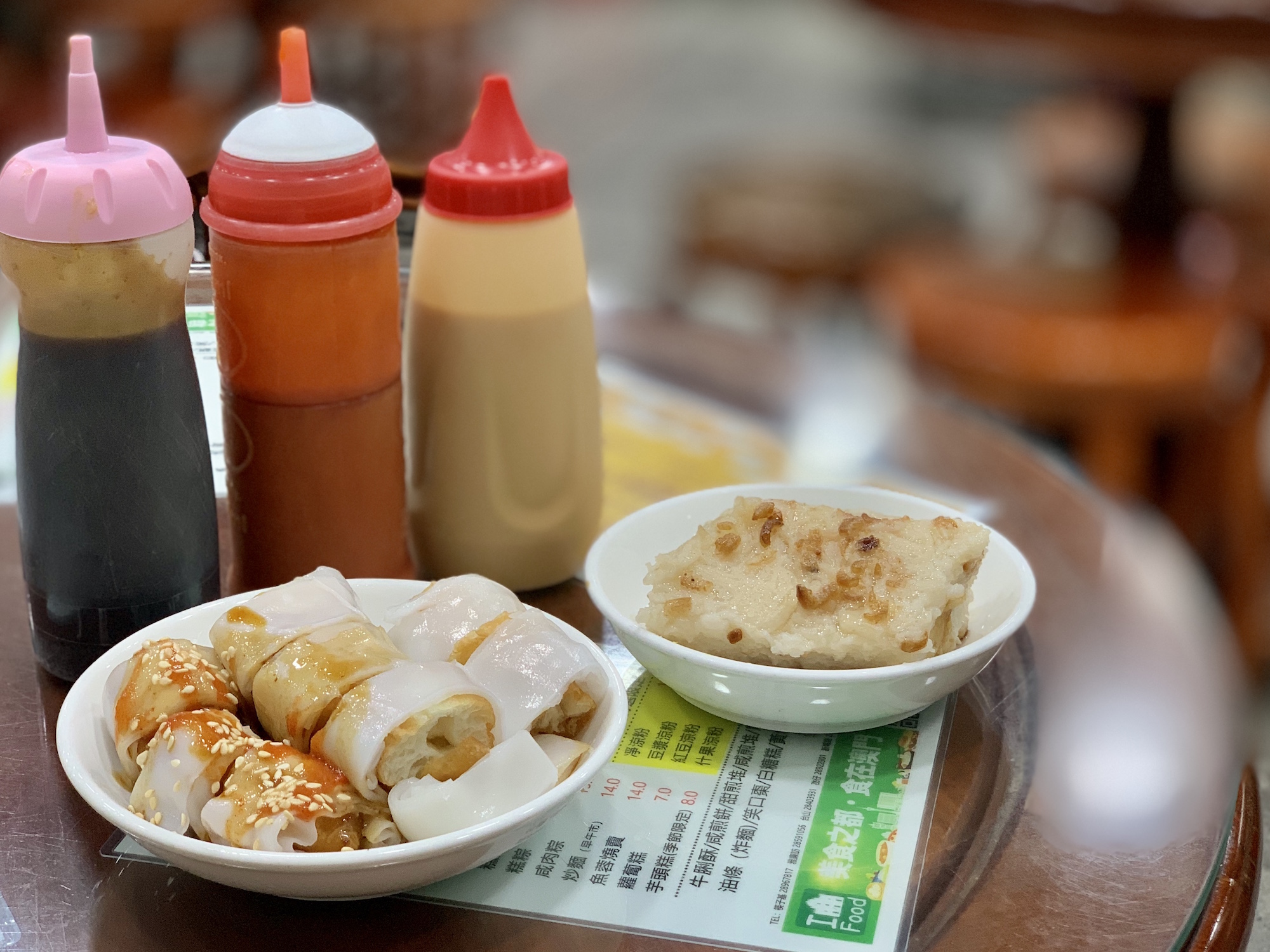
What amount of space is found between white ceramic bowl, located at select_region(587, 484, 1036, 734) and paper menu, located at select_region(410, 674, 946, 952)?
0.09 feet

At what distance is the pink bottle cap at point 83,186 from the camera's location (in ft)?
2.56

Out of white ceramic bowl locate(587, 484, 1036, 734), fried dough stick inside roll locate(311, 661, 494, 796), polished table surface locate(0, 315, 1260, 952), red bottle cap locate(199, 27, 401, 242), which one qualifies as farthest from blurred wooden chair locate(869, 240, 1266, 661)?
fried dough stick inside roll locate(311, 661, 494, 796)

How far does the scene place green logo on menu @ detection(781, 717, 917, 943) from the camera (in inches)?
28.5

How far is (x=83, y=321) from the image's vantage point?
822 millimetres

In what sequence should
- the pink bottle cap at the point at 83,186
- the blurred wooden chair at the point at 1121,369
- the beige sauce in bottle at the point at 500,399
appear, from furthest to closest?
the blurred wooden chair at the point at 1121,369 < the beige sauce in bottle at the point at 500,399 < the pink bottle cap at the point at 83,186

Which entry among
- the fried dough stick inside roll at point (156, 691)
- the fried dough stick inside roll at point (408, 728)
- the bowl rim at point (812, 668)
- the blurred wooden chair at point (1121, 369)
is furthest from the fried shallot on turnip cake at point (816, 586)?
the blurred wooden chair at point (1121, 369)

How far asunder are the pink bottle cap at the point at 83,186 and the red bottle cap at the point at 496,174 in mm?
225

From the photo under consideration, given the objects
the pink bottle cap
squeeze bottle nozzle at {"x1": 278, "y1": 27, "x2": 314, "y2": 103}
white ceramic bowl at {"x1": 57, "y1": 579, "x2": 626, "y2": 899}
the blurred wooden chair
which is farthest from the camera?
the blurred wooden chair

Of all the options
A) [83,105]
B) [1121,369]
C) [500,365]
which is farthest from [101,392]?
[1121,369]

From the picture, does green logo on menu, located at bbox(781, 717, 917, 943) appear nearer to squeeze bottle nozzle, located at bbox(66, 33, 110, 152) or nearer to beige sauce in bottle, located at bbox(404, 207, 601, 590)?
beige sauce in bottle, located at bbox(404, 207, 601, 590)

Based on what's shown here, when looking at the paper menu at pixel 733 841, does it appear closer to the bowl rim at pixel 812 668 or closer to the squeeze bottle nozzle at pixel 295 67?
the bowl rim at pixel 812 668

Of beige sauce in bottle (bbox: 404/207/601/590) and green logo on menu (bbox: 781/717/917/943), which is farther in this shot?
beige sauce in bottle (bbox: 404/207/601/590)

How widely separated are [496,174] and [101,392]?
0.31 metres

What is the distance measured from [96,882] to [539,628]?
0.91 ft
